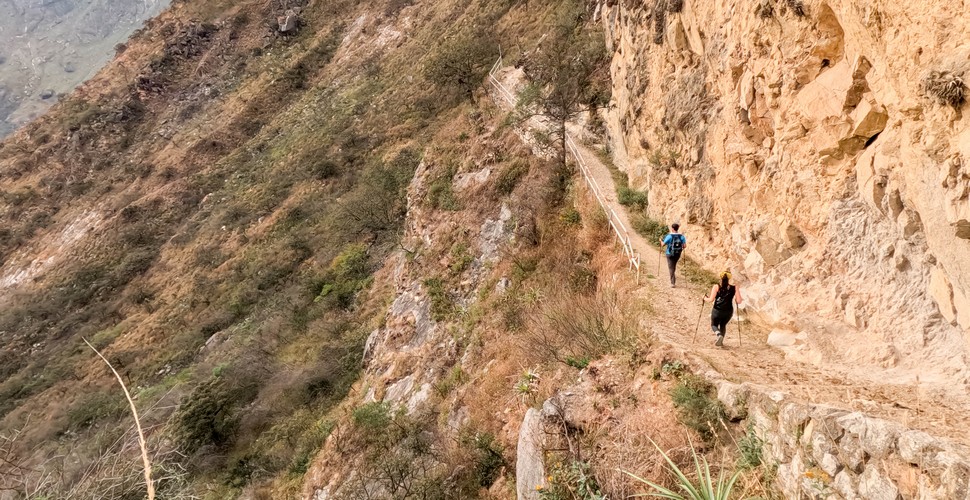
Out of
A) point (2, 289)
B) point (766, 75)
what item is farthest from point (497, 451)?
point (2, 289)

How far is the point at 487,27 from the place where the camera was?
1177 inches

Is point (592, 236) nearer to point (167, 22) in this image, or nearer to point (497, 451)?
point (497, 451)

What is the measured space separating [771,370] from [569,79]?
43.9 ft

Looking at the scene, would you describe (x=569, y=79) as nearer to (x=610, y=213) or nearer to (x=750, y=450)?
(x=610, y=213)

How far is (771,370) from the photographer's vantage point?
→ 587 centimetres

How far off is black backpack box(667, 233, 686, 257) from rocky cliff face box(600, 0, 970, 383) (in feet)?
3.24

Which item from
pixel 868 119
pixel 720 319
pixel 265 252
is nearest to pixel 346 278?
pixel 265 252

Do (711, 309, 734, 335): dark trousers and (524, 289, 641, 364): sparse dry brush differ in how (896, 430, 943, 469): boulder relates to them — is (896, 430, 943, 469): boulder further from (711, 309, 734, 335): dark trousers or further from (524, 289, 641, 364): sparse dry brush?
(524, 289, 641, 364): sparse dry brush

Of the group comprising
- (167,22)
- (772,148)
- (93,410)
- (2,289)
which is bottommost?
(93,410)

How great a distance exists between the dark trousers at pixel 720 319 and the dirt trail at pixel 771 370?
8.5 inches

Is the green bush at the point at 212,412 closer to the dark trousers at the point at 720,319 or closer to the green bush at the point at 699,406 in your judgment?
the green bush at the point at 699,406

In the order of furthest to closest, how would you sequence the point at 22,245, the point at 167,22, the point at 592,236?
the point at 167,22 → the point at 22,245 → the point at 592,236

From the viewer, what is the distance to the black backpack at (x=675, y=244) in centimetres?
865

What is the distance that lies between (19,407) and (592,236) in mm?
33292
